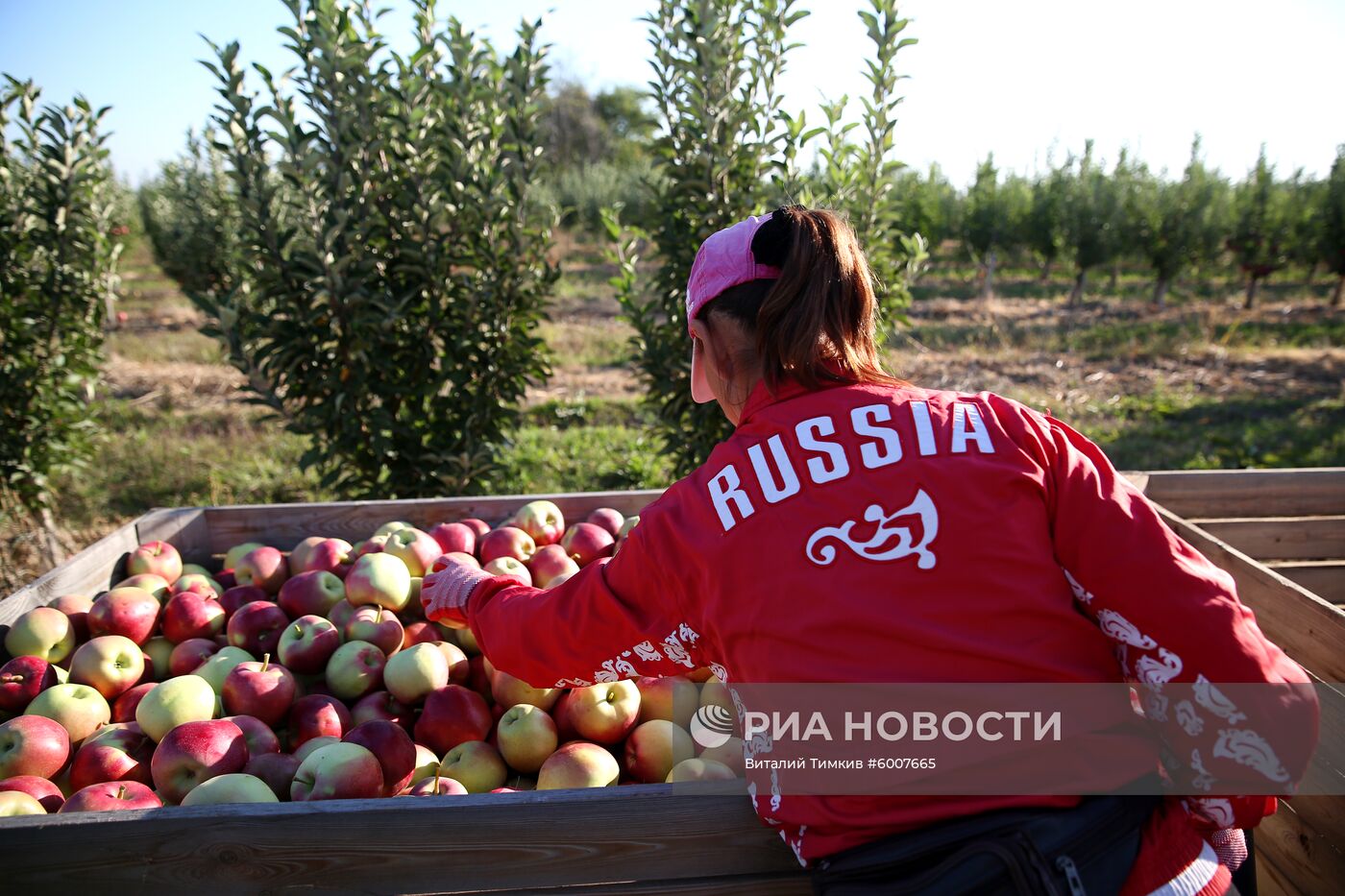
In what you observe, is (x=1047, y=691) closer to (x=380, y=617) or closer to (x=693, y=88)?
(x=380, y=617)

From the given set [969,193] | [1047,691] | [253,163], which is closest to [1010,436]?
[1047,691]

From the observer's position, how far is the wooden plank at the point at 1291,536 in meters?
3.12

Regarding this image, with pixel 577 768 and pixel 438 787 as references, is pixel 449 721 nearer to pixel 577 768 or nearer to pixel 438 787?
pixel 438 787

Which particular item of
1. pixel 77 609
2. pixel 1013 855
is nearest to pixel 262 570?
pixel 77 609

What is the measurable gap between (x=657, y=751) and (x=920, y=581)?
113 centimetres

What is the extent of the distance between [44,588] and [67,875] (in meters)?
1.37

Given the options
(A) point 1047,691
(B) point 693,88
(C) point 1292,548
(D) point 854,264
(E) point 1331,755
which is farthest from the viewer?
(B) point 693,88

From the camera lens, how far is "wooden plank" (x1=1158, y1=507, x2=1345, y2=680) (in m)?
2.06

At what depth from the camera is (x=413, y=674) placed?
232cm

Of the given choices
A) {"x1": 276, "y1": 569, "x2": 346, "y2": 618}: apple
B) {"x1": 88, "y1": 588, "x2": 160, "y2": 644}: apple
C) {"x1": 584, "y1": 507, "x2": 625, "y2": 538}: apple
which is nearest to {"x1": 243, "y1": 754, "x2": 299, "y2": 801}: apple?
{"x1": 276, "y1": 569, "x2": 346, "y2": 618}: apple

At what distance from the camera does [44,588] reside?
264cm

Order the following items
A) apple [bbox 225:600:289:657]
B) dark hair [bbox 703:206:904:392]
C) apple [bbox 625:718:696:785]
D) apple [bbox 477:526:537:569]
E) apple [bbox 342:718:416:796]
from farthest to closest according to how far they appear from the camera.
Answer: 1. apple [bbox 477:526:537:569]
2. apple [bbox 225:600:289:657]
3. apple [bbox 625:718:696:785]
4. apple [bbox 342:718:416:796]
5. dark hair [bbox 703:206:904:392]

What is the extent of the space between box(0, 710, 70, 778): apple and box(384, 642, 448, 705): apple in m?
0.78

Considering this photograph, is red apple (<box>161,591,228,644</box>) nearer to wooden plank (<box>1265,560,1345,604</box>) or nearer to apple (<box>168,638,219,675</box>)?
apple (<box>168,638,219,675</box>)
